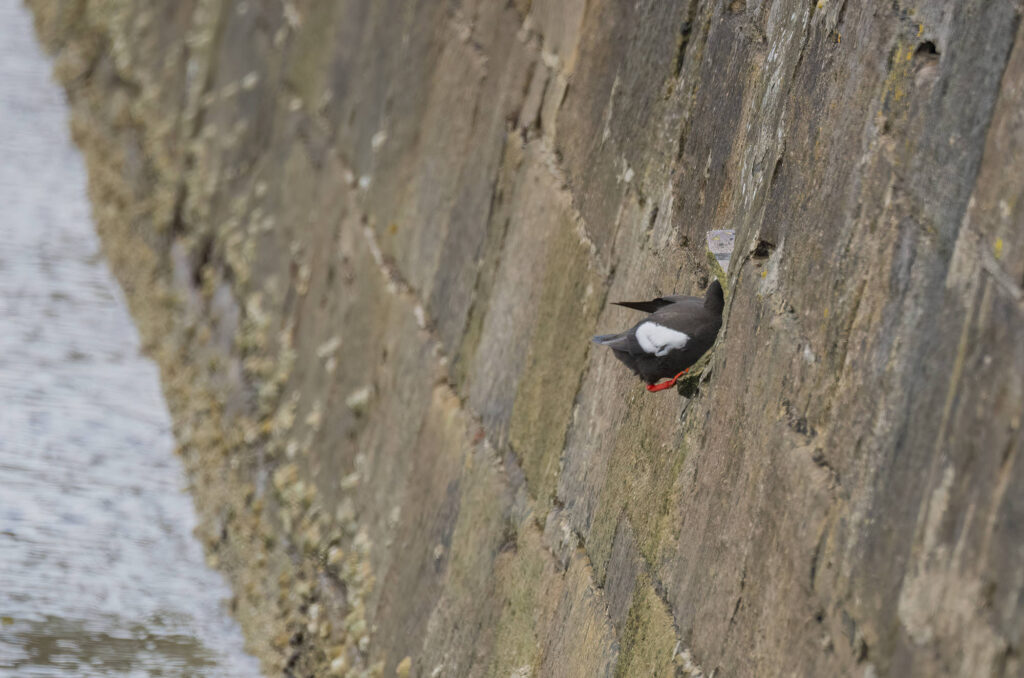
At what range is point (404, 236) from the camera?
427 cm

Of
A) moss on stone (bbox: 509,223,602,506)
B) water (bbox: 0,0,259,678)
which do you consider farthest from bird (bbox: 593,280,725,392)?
water (bbox: 0,0,259,678)

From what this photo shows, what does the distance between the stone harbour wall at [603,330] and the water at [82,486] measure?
0.16m

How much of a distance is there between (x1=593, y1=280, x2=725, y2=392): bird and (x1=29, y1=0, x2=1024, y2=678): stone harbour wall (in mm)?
49

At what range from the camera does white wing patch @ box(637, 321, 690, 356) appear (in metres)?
2.26

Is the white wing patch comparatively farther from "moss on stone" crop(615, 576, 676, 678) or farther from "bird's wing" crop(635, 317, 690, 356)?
"moss on stone" crop(615, 576, 676, 678)

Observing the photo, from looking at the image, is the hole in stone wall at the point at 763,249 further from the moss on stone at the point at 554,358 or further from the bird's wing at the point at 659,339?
the moss on stone at the point at 554,358

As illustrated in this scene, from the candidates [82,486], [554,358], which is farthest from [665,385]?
[82,486]

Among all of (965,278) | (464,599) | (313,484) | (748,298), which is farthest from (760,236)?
Result: (313,484)

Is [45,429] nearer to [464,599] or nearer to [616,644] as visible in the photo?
[464,599]

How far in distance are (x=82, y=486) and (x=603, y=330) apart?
2.66m

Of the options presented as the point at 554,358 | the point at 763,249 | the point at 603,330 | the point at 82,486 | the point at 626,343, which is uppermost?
the point at 763,249

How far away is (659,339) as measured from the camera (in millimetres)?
2262

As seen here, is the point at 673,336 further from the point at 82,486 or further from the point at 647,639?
the point at 82,486

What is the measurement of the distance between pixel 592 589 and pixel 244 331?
3.24m
